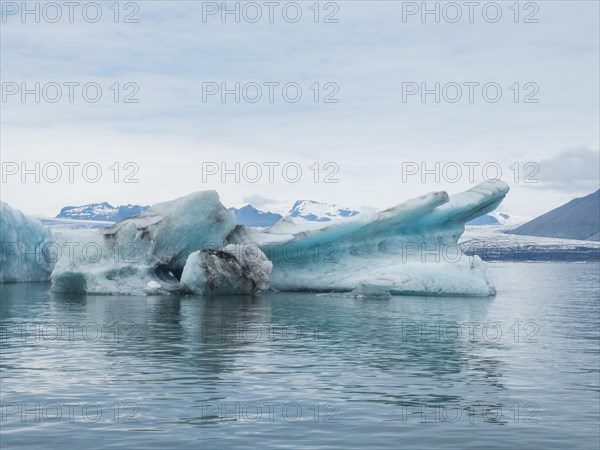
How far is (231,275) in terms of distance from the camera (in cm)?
3616

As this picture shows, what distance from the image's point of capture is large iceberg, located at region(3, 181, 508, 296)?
119 ft

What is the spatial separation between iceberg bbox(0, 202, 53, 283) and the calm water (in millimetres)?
17246

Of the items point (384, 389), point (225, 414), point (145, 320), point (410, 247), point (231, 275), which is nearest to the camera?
point (225, 414)

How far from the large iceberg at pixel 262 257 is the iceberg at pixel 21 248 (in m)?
8.24

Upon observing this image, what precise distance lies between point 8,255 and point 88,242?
34.4 feet

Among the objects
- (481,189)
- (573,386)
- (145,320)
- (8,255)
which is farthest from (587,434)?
(8,255)

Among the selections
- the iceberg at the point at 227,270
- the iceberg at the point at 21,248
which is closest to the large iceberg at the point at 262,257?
the iceberg at the point at 227,270

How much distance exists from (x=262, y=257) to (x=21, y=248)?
15698 millimetres

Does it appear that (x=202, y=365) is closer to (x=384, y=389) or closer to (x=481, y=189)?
(x=384, y=389)

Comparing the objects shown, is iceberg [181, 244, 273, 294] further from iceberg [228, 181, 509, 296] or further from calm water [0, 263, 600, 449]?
calm water [0, 263, 600, 449]

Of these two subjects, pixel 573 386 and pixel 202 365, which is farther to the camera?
pixel 202 365

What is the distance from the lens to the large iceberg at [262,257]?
3612 centimetres

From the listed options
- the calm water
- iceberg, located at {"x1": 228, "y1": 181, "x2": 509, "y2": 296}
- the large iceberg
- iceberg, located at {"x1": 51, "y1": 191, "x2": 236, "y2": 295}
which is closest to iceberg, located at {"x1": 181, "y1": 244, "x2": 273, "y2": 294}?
the large iceberg

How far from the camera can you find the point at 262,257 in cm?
3625
